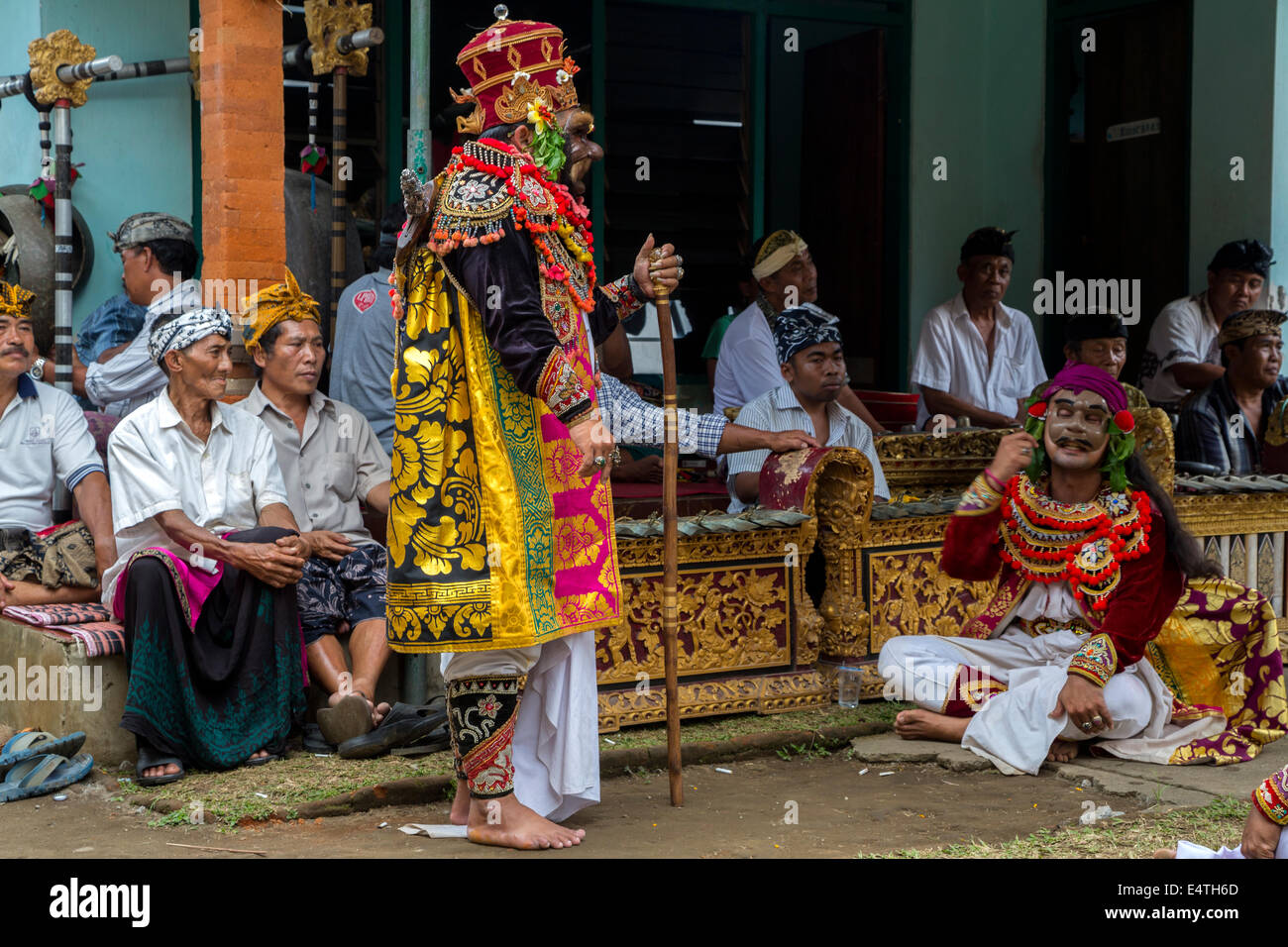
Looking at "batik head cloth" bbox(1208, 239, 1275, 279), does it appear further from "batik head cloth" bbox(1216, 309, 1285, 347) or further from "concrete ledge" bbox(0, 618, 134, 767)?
"concrete ledge" bbox(0, 618, 134, 767)

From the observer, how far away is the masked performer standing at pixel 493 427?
12.8 feet

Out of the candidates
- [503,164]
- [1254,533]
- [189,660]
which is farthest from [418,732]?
[1254,533]

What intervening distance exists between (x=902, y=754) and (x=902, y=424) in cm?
259

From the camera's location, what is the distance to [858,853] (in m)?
4.00

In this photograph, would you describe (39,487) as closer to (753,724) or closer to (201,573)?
(201,573)

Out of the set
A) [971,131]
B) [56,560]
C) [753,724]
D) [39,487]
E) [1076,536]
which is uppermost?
[971,131]

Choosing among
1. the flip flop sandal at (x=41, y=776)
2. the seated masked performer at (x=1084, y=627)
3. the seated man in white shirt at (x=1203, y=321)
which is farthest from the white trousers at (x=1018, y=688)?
the seated man in white shirt at (x=1203, y=321)

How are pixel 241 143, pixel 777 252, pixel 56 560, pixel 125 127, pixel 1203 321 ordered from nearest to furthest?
pixel 56 560
pixel 241 143
pixel 125 127
pixel 777 252
pixel 1203 321

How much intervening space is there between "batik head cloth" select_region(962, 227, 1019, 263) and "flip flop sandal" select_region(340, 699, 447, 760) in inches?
167

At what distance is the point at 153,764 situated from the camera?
4754mm

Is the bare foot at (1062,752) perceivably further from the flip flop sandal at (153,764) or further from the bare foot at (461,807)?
the flip flop sandal at (153,764)

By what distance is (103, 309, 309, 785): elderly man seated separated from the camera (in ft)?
15.9

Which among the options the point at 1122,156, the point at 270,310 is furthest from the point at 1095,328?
the point at 270,310

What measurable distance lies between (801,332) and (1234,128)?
3904 mm
